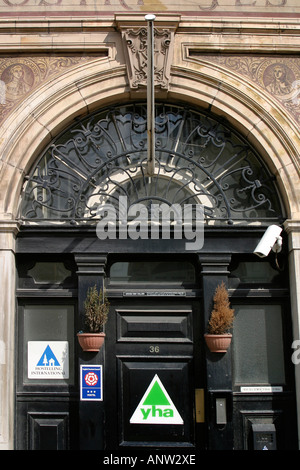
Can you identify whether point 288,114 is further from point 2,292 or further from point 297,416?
point 2,292

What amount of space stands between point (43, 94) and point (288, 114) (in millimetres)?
3048

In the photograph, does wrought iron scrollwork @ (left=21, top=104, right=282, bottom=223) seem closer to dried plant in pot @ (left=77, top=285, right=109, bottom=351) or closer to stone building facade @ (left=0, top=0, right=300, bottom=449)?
stone building facade @ (left=0, top=0, right=300, bottom=449)

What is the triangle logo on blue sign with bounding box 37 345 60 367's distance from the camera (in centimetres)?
710

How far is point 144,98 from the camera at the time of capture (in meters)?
7.47

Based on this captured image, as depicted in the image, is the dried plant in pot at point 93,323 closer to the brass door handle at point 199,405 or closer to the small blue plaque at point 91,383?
the small blue plaque at point 91,383

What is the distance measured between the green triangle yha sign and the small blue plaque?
1.73 ft

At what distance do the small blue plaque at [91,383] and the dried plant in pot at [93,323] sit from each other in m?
0.26

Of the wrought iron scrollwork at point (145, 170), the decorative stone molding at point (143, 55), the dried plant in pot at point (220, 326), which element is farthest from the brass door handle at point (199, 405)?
the decorative stone molding at point (143, 55)

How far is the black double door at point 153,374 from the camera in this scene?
6945mm

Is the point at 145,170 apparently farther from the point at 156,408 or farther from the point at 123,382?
the point at 156,408

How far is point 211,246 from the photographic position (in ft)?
23.5

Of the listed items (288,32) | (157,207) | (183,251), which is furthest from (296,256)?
(288,32)

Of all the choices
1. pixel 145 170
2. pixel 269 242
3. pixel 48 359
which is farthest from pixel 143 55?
pixel 48 359

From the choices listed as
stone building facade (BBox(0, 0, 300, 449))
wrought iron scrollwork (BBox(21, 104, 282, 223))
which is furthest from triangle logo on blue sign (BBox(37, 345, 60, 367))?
wrought iron scrollwork (BBox(21, 104, 282, 223))
